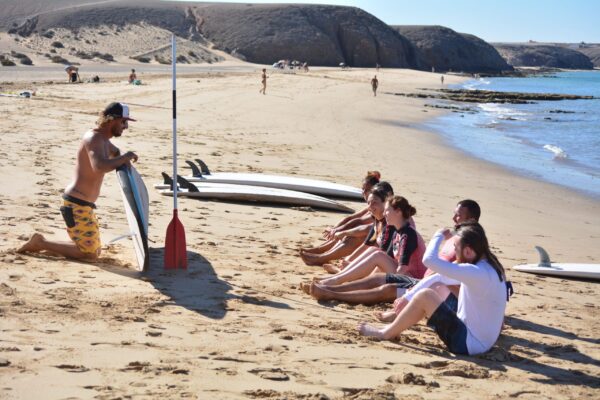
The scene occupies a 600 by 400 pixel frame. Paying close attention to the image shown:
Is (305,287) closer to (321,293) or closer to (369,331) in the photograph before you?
(321,293)

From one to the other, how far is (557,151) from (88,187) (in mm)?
16656

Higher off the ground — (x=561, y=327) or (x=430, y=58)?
(x=430, y=58)

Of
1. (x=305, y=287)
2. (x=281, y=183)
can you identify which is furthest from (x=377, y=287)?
(x=281, y=183)

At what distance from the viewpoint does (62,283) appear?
600cm

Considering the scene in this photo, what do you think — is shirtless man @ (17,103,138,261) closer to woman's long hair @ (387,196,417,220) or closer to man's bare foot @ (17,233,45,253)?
man's bare foot @ (17,233,45,253)

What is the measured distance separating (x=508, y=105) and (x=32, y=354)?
145ft

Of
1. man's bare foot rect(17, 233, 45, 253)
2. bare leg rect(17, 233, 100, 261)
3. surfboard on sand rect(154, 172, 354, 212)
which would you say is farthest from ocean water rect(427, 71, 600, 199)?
man's bare foot rect(17, 233, 45, 253)

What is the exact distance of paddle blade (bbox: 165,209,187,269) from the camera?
6.67 m

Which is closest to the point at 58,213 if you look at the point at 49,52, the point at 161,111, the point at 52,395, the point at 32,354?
the point at 32,354

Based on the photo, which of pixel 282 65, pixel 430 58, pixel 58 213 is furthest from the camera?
pixel 430 58

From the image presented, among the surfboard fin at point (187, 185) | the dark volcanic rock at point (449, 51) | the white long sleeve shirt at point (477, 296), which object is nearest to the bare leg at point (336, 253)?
the white long sleeve shirt at point (477, 296)

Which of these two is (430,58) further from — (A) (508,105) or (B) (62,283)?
(B) (62,283)

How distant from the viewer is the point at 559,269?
786 centimetres

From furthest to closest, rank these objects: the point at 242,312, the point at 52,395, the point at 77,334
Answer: the point at 242,312
the point at 77,334
the point at 52,395
